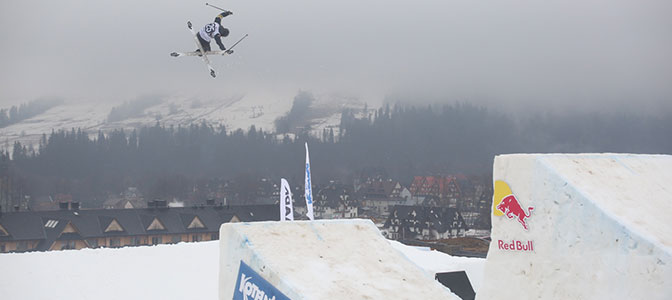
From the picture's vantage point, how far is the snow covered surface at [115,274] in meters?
17.6

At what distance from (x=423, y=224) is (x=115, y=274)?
173 ft

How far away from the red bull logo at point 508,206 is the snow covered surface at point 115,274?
370 inches

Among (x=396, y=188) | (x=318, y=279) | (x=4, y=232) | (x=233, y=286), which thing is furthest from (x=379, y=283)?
(x=396, y=188)

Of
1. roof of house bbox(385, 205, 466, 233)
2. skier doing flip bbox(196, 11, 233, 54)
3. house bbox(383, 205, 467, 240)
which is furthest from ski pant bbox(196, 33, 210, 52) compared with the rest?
roof of house bbox(385, 205, 466, 233)

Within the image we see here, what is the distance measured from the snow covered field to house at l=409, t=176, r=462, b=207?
235ft

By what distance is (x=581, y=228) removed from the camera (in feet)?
33.3

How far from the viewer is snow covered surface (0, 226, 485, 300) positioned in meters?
17.6

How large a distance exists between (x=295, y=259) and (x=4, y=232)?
48.7 metres

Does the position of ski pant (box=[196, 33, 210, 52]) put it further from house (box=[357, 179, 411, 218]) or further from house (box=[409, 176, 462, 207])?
house (box=[357, 179, 411, 218])

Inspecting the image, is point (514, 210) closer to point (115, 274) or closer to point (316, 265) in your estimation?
point (316, 265)

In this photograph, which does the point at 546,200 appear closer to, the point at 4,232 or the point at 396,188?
the point at 4,232

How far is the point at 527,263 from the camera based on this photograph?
11039mm

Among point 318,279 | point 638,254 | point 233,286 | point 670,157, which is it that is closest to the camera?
point 318,279

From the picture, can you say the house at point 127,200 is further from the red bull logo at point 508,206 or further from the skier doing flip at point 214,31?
the red bull logo at point 508,206
